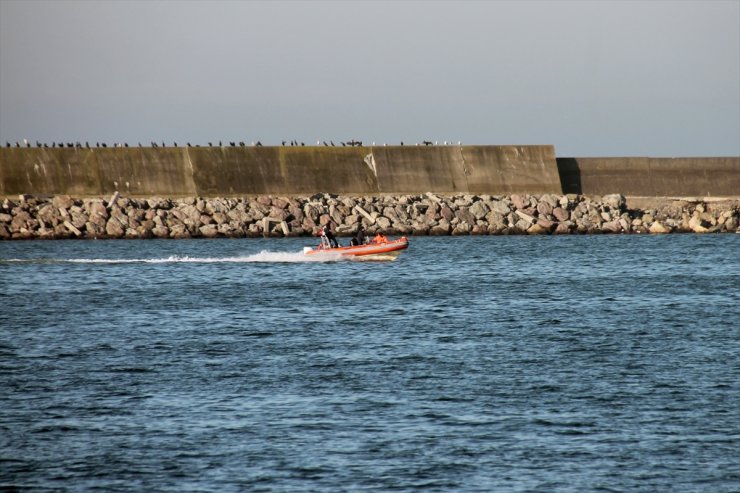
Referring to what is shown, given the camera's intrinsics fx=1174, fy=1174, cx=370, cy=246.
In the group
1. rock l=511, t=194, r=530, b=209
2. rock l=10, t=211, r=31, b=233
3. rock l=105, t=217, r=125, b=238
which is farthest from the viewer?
rock l=511, t=194, r=530, b=209

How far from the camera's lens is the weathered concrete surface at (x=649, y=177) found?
224ft

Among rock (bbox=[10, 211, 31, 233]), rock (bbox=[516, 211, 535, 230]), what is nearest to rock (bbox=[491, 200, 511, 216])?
rock (bbox=[516, 211, 535, 230])

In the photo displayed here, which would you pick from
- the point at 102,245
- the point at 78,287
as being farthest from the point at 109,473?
the point at 102,245

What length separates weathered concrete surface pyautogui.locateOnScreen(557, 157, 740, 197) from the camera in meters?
68.2

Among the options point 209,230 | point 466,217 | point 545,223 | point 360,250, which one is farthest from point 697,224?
point 360,250

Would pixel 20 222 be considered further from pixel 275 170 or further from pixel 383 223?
pixel 383 223

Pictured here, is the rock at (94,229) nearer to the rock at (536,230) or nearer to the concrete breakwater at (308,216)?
the concrete breakwater at (308,216)

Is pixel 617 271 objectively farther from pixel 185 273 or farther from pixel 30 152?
pixel 30 152

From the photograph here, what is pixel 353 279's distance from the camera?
134 ft

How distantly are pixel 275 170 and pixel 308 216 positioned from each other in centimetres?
555

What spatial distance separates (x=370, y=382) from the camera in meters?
20.9

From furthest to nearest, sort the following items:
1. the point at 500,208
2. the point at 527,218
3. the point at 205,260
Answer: the point at 500,208
the point at 527,218
the point at 205,260

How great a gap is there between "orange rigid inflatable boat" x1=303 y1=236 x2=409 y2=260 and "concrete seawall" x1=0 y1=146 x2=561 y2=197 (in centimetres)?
1933

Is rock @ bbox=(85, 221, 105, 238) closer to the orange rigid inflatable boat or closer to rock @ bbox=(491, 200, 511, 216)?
the orange rigid inflatable boat
